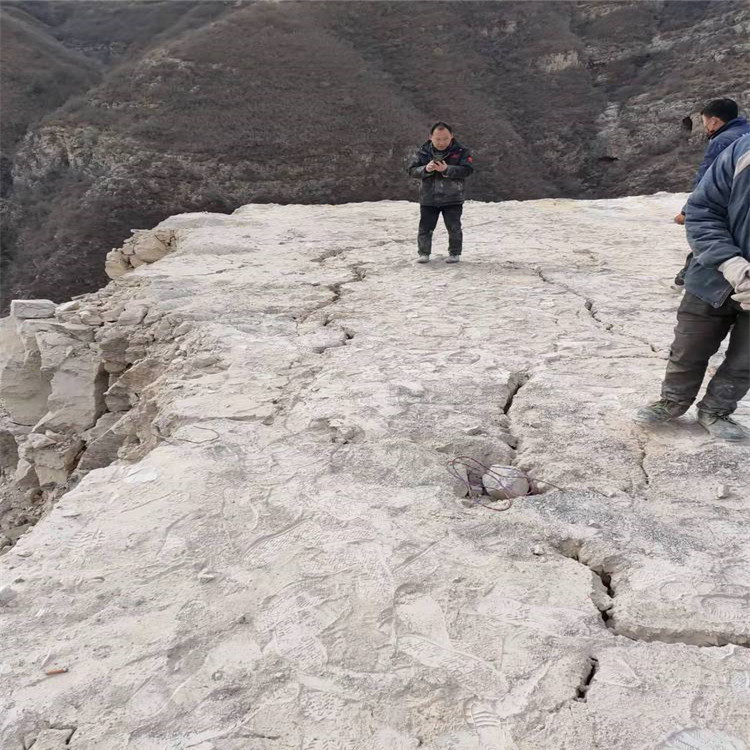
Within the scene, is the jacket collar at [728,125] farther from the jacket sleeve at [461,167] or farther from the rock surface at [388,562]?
the jacket sleeve at [461,167]

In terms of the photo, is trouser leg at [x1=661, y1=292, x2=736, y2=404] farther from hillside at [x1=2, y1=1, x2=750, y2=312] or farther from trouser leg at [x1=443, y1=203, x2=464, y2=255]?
hillside at [x1=2, y1=1, x2=750, y2=312]

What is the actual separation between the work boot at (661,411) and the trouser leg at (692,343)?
0.03m

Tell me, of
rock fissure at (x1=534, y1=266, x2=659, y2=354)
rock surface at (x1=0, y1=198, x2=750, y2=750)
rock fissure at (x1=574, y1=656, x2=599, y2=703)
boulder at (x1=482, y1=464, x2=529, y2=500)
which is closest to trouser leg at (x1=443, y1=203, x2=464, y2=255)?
rock fissure at (x1=534, y1=266, x2=659, y2=354)

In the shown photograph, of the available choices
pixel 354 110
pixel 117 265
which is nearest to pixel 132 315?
pixel 117 265

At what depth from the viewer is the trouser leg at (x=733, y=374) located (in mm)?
2615

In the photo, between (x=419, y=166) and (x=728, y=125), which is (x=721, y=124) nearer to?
(x=728, y=125)

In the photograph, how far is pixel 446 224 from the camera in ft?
19.1

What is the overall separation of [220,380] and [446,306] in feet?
6.59

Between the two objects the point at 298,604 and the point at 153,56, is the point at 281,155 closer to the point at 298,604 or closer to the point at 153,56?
the point at 153,56

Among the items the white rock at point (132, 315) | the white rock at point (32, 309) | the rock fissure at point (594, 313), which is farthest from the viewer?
the white rock at point (32, 309)

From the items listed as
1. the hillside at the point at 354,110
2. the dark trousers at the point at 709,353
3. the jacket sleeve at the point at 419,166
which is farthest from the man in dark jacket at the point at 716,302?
the hillside at the point at 354,110

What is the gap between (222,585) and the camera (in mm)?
1989

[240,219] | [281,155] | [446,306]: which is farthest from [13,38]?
[446,306]

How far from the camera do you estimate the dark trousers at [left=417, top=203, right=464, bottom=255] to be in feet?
18.5
